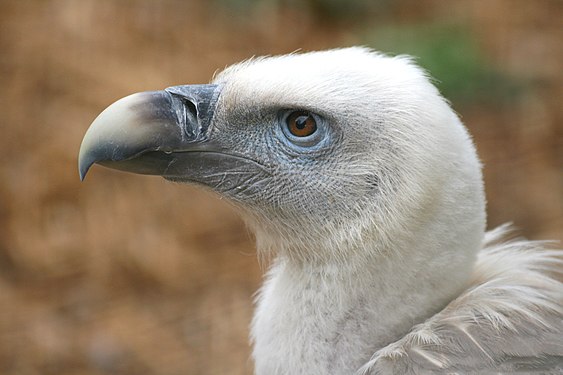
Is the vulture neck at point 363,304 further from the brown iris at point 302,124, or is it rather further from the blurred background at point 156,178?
the blurred background at point 156,178

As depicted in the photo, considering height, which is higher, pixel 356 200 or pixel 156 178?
pixel 356 200

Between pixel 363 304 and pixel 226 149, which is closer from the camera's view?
pixel 363 304

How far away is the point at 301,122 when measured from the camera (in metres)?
2.62

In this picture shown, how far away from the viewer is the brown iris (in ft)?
8.55

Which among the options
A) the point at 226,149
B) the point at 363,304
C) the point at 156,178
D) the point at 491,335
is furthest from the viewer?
the point at 156,178

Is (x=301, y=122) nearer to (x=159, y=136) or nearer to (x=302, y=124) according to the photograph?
(x=302, y=124)

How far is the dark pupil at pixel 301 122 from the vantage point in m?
2.61

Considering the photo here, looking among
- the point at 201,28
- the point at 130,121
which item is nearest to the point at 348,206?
the point at 130,121

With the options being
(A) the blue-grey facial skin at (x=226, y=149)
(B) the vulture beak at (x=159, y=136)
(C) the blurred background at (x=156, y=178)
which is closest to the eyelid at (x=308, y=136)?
(A) the blue-grey facial skin at (x=226, y=149)

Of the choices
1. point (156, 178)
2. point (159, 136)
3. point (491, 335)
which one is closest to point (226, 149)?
point (159, 136)

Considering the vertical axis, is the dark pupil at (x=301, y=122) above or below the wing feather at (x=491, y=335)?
above

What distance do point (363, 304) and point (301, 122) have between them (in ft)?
1.81

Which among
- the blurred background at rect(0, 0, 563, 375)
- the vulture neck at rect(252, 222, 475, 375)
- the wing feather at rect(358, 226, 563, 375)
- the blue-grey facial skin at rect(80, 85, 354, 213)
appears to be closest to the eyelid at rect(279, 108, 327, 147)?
the blue-grey facial skin at rect(80, 85, 354, 213)

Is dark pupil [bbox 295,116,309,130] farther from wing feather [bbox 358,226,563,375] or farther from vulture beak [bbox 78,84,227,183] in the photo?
wing feather [bbox 358,226,563,375]
